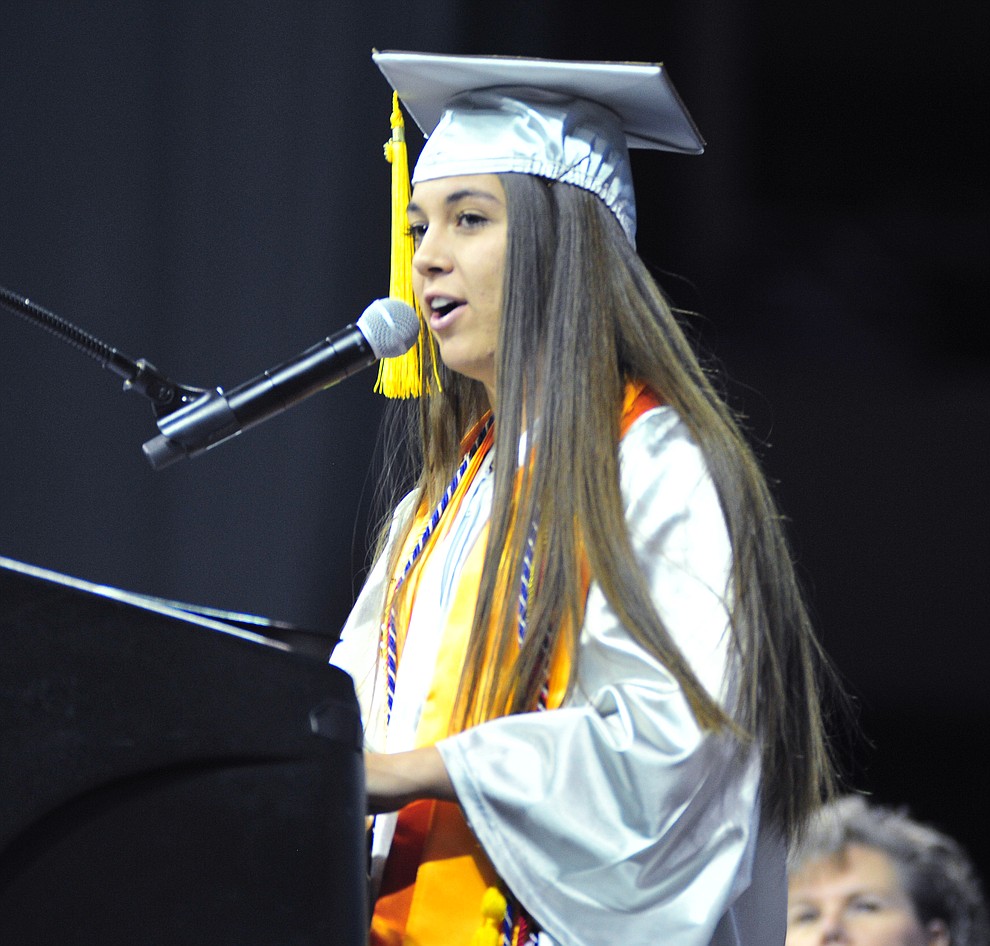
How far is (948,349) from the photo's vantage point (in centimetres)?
363

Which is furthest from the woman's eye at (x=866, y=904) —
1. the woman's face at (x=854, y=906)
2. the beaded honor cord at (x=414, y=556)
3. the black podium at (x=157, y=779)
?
the black podium at (x=157, y=779)

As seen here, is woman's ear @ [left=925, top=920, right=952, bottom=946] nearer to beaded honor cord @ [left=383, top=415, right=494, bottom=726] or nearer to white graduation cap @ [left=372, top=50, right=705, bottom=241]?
beaded honor cord @ [left=383, top=415, right=494, bottom=726]

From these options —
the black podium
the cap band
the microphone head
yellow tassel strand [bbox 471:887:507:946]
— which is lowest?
yellow tassel strand [bbox 471:887:507:946]

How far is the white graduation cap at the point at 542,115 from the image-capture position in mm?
1794

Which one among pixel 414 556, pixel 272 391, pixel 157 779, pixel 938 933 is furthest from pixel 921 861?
pixel 157 779

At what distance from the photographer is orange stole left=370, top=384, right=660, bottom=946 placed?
1.50 m

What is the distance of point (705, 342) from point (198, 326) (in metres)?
1.08

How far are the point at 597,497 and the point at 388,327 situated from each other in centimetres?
27

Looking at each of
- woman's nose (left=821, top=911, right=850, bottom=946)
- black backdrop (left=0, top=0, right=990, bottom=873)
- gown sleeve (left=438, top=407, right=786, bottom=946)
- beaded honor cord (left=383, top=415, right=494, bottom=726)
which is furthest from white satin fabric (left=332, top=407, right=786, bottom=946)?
black backdrop (left=0, top=0, right=990, bottom=873)

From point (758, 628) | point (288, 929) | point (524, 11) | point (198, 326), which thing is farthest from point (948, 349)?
point (288, 929)

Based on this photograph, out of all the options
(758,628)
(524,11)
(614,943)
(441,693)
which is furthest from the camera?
(524,11)

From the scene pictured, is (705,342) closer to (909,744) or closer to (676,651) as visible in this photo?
(909,744)

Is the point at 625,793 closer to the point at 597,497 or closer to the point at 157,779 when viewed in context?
the point at 597,497

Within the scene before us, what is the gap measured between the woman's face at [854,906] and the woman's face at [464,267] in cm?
129
